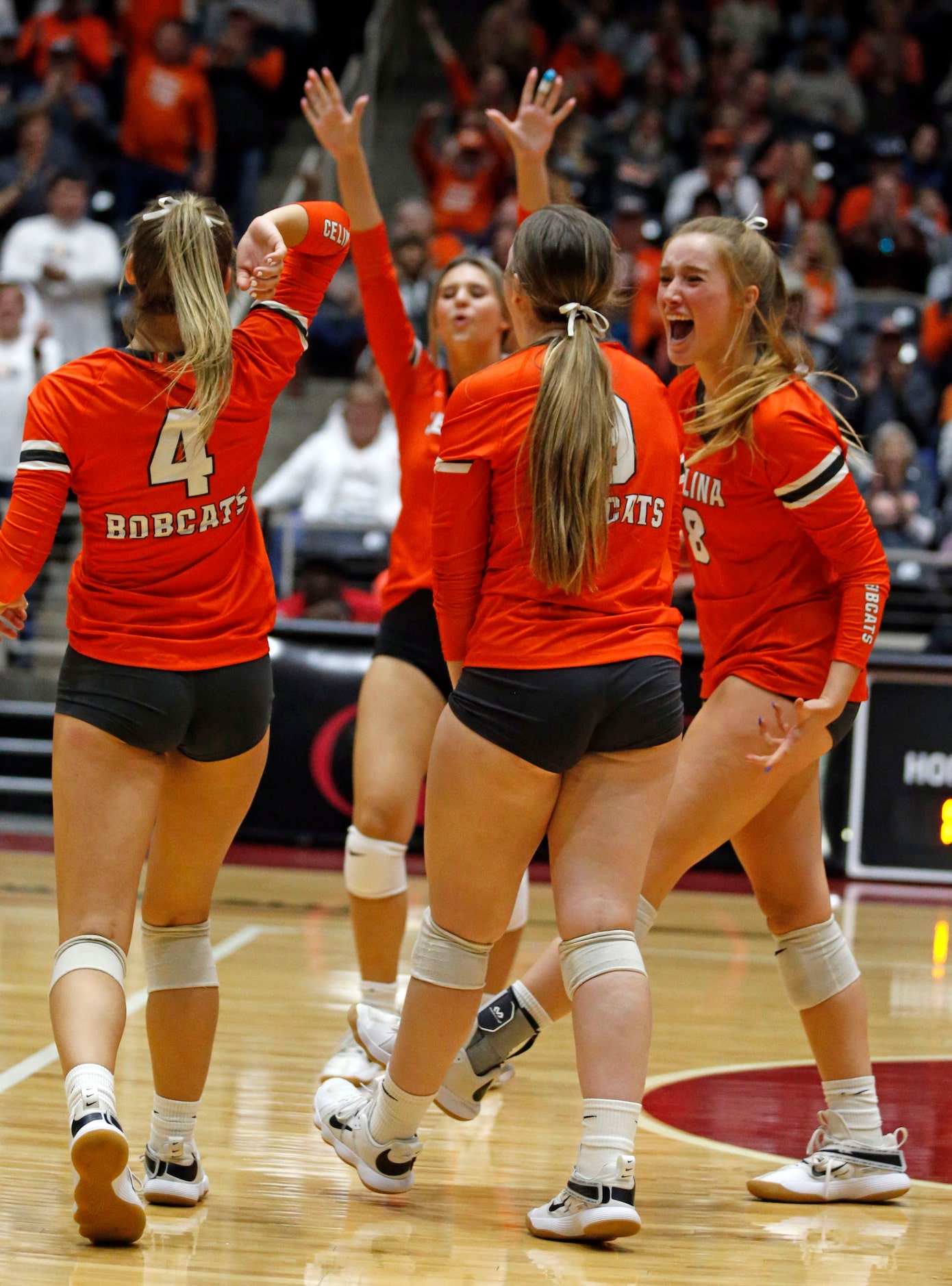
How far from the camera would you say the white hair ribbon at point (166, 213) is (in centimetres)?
302

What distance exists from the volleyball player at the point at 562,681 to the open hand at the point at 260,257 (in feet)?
1.38

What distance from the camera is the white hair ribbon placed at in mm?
3023

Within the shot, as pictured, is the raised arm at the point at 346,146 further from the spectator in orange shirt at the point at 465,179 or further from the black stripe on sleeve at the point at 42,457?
the spectator in orange shirt at the point at 465,179

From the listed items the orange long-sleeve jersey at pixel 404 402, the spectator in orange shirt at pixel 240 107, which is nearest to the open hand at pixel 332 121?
the orange long-sleeve jersey at pixel 404 402

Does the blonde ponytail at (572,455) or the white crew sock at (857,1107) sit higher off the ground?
the blonde ponytail at (572,455)

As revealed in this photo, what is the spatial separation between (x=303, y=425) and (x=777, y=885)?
9.37 meters

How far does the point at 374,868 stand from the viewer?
429 centimetres

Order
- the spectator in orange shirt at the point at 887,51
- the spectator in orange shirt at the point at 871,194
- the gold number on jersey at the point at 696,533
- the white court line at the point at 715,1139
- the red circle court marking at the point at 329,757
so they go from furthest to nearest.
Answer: the spectator in orange shirt at the point at 887,51 → the spectator in orange shirt at the point at 871,194 → the red circle court marking at the point at 329,757 → the white court line at the point at 715,1139 → the gold number on jersey at the point at 696,533

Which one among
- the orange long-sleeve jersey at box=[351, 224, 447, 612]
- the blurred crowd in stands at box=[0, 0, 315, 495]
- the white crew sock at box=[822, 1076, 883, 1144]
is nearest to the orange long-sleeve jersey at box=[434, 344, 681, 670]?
the white crew sock at box=[822, 1076, 883, 1144]

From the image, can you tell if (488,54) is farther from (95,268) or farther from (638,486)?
(638,486)

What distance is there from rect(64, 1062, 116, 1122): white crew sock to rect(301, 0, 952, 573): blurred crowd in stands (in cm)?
792

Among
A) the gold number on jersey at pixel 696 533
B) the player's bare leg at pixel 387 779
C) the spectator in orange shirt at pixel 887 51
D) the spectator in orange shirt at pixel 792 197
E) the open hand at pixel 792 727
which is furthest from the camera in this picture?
the spectator in orange shirt at pixel 887 51

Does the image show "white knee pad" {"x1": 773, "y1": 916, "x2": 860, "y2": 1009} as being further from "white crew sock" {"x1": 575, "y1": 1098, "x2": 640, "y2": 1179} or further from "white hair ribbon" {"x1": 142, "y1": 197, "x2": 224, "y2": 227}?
"white hair ribbon" {"x1": 142, "y1": 197, "x2": 224, "y2": 227}

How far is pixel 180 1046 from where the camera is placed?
3176 mm
